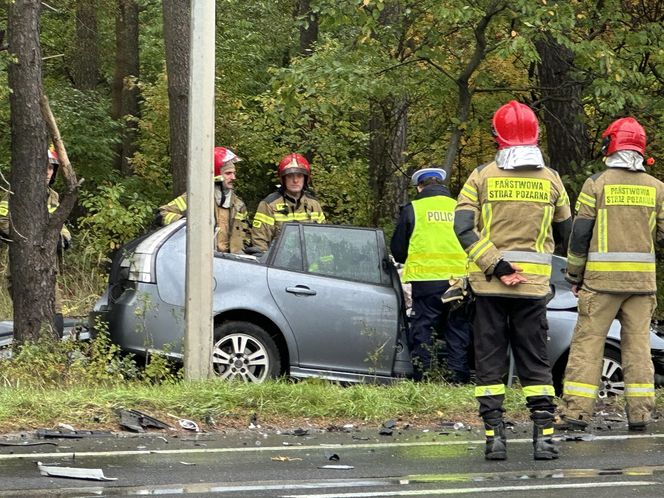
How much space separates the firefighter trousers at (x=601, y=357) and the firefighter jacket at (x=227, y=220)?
3.55 m

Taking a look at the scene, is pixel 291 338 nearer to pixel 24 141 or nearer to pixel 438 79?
pixel 24 141

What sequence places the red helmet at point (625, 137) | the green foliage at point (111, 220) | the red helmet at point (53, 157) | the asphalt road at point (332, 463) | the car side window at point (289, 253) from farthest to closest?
the green foliage at point (111, 220) < the red helmet at point (53, 157) < the car side window at point (289, 253) < the red helmet at point (625, 137) < the asphalt road at point (332, 463)

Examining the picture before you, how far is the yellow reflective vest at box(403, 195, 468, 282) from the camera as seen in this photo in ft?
36.6

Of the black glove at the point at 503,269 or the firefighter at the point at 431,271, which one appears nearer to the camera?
the black glove at the point at 503,269

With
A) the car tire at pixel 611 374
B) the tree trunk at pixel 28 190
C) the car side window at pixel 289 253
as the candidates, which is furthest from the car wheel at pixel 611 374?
the tree trunk at pixel 28 190

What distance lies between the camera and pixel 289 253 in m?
11.0

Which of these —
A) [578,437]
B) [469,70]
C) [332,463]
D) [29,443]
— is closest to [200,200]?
[29,443]

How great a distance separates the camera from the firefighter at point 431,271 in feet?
36.1

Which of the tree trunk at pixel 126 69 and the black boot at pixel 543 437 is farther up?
the tree trunk at pixel 126 69

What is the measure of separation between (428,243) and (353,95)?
3.68 meters

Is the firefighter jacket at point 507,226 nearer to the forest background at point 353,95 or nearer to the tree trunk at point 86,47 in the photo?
the forest background at point 353,95

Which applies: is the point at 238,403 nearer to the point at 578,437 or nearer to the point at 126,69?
the point at 578,437

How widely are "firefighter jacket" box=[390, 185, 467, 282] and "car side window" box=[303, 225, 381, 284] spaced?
0.85 ft

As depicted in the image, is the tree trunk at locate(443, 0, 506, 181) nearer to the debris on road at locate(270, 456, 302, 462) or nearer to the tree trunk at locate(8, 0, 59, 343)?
the tree trunk at locate(8, 0, 59, 343)
